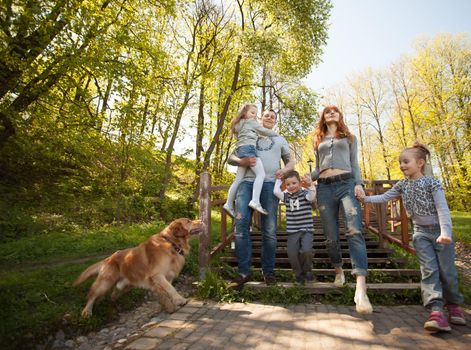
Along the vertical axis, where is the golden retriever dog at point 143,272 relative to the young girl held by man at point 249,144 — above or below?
below

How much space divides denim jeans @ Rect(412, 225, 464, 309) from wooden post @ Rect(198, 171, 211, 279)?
2.71 m

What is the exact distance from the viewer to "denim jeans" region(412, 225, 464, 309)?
287 centimetres

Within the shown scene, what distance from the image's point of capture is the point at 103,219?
10258mm

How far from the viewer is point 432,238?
9.78ft

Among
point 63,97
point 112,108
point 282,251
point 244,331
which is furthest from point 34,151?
point 244,331

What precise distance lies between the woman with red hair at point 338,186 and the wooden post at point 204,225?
5.51 ft

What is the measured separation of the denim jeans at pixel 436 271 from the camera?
287 cm

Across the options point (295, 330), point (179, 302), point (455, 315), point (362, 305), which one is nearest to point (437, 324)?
point (455, 315)

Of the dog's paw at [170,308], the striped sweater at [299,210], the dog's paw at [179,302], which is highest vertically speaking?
the striped sweater at [299,210]

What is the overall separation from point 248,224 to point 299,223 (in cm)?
69

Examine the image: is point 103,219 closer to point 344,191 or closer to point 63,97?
point 63,97

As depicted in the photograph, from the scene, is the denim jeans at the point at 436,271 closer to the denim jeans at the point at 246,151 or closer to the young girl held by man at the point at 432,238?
the young girl held by man at the point at 432,238

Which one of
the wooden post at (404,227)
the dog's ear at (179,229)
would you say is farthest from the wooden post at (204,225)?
the wooden post at (404,227)

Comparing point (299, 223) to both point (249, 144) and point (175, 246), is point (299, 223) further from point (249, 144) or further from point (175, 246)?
point (175, 246)
